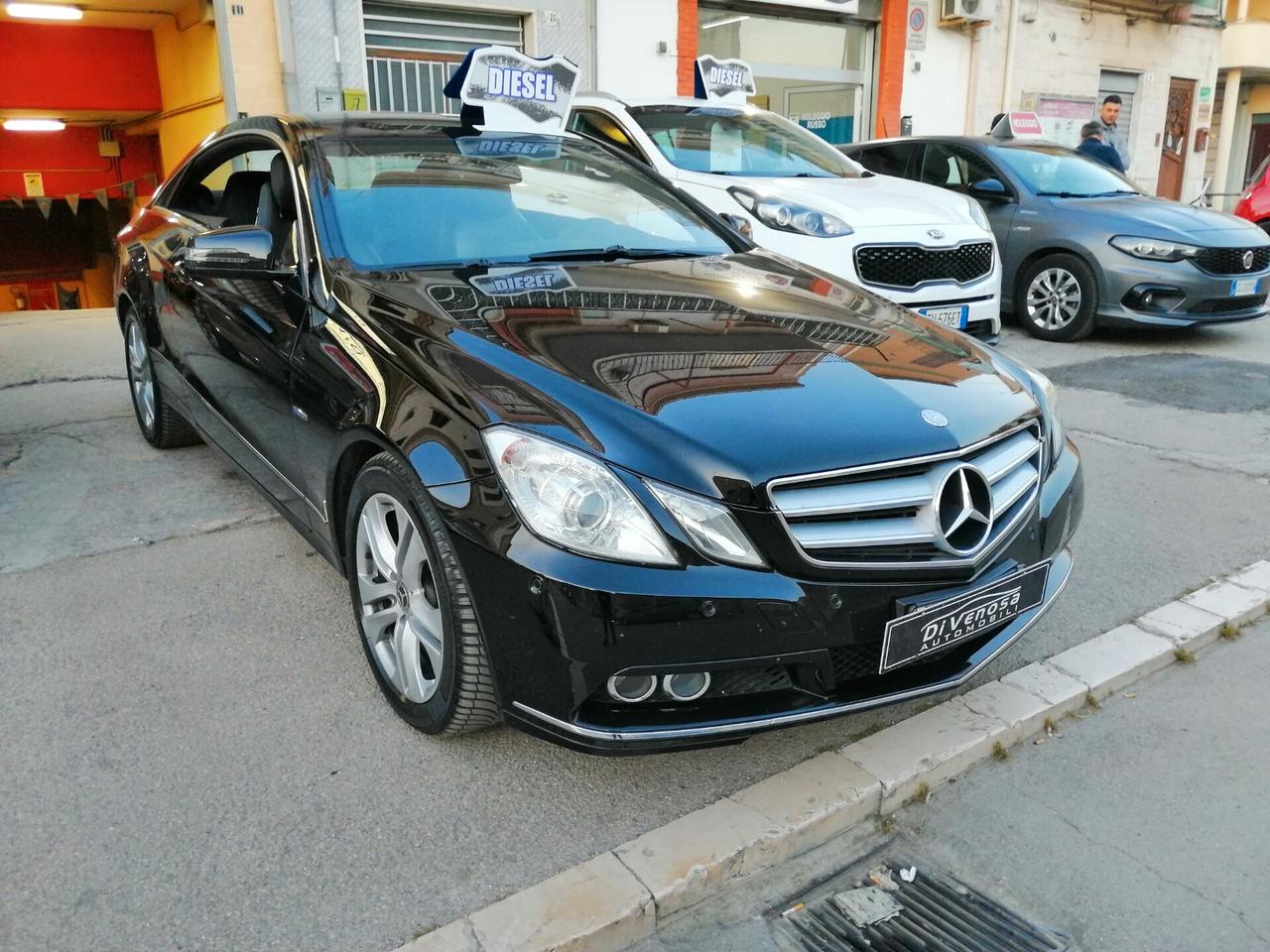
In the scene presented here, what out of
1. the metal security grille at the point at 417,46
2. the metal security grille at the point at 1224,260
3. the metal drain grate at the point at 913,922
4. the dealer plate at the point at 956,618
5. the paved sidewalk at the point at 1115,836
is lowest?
the metal drain grate at the point at 913,922

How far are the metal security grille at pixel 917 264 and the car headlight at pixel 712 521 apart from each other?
457cm

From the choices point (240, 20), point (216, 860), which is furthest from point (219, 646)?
point (240, 20)

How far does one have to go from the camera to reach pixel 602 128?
786 centimetres

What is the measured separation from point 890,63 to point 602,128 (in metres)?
8.39

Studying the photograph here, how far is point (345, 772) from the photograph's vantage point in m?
2.56

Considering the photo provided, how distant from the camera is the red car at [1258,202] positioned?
12.5 metres

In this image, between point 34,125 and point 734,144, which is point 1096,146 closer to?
point 734,144

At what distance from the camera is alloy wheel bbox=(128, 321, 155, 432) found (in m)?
4.80

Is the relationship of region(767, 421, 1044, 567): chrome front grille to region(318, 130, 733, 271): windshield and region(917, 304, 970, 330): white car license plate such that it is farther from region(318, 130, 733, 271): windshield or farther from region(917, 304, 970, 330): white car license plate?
region(917, 304, 970, 330): white car license plate

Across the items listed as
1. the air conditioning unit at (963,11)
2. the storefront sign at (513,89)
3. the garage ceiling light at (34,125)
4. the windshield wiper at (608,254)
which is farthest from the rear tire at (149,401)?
the air conditioning unit at (963,11)

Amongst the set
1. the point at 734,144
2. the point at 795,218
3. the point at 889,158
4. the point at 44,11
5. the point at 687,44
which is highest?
the point at 44,11

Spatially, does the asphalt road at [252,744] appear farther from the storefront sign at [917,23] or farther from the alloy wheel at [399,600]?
the storefront sign at [917,23]

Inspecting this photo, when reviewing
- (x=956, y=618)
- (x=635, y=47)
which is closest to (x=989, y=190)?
(x=635, y=47)

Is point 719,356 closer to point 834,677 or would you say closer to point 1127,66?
point 834,677
